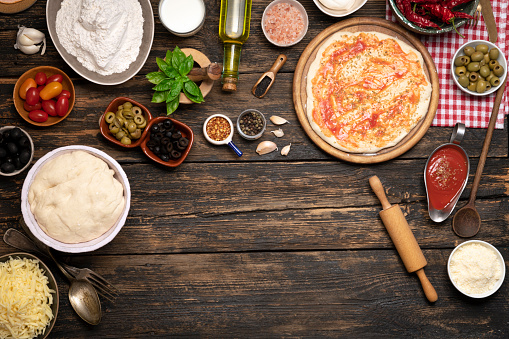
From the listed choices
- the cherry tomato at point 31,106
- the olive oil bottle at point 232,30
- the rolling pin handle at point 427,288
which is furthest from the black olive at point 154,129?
the rolling pin handle at point 427,288

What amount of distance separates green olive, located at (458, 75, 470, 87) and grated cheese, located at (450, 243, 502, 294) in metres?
1.05

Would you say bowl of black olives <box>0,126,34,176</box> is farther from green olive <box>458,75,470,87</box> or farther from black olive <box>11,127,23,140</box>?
green olive <box>458,75,470,87</box>

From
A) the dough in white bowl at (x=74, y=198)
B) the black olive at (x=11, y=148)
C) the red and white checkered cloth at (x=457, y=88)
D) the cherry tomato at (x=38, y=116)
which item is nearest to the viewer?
the dough in white bowl at (x=74, y=198)

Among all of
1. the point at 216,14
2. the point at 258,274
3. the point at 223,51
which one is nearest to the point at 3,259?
the point at 258,274

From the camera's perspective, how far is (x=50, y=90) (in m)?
2.32

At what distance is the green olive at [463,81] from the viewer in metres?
2.46

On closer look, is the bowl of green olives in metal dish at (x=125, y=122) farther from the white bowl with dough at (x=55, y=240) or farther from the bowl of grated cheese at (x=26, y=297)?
the bowl of grated cheese at (x=26, y=297)

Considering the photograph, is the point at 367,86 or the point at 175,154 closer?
the point at 175,154

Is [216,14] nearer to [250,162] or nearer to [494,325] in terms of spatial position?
[250,162]

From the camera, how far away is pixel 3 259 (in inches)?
89.5

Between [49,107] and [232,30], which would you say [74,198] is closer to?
[49,107]

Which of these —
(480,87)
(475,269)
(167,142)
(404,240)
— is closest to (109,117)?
(167,142)

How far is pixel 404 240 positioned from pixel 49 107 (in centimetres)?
238

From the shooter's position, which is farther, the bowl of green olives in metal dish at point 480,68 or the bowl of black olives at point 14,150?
the bowl of green olives in metal dish at point 480,68
